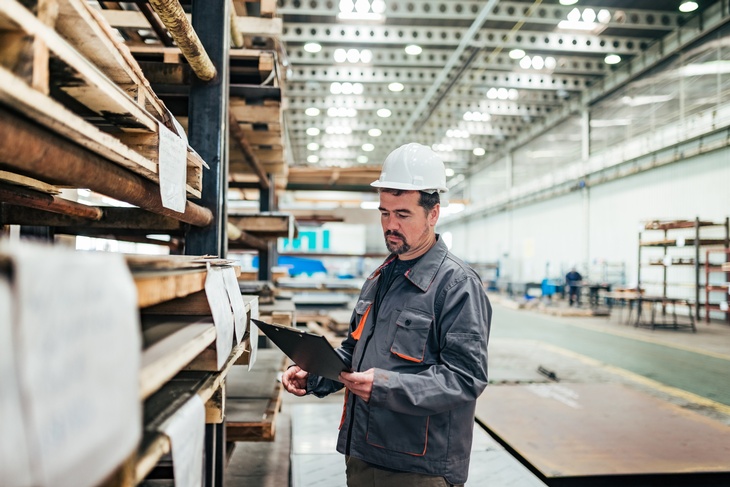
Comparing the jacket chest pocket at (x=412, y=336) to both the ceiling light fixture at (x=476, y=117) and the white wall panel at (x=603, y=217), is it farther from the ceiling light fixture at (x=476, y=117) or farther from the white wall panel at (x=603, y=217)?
the ceiling light fixture at (x=476, y=117)

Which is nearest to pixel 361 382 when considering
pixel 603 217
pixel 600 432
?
pixel 600 432

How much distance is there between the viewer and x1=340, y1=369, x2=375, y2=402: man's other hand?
1.66 metres

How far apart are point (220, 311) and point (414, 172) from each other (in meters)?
1.11

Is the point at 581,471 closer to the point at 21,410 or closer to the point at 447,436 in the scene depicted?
the point at 447,436

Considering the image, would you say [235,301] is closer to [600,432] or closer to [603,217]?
[600,432]

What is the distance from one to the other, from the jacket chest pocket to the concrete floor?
3.90ft

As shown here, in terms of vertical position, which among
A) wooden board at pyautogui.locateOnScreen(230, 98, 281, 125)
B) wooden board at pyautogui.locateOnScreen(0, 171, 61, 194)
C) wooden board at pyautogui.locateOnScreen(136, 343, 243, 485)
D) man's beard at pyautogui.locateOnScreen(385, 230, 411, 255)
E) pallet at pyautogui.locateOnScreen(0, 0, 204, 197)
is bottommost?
wooden board at pyautogui.locateOnScreen(136, 343, 243, 485)

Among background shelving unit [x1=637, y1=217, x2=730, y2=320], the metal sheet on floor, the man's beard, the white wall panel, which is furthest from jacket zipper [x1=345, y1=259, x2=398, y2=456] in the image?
the white wall panel

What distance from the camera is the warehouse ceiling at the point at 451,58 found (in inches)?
406

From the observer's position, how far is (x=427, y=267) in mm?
1977

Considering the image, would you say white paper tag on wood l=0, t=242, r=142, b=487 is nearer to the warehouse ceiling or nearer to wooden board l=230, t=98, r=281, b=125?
wooden board l=230, t=98, r=281, b=125

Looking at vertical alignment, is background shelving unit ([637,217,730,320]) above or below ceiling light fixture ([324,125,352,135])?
below

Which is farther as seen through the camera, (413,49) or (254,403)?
(413,49)

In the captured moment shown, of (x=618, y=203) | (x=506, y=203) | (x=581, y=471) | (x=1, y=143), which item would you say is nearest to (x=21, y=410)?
(x=1, y=143)
